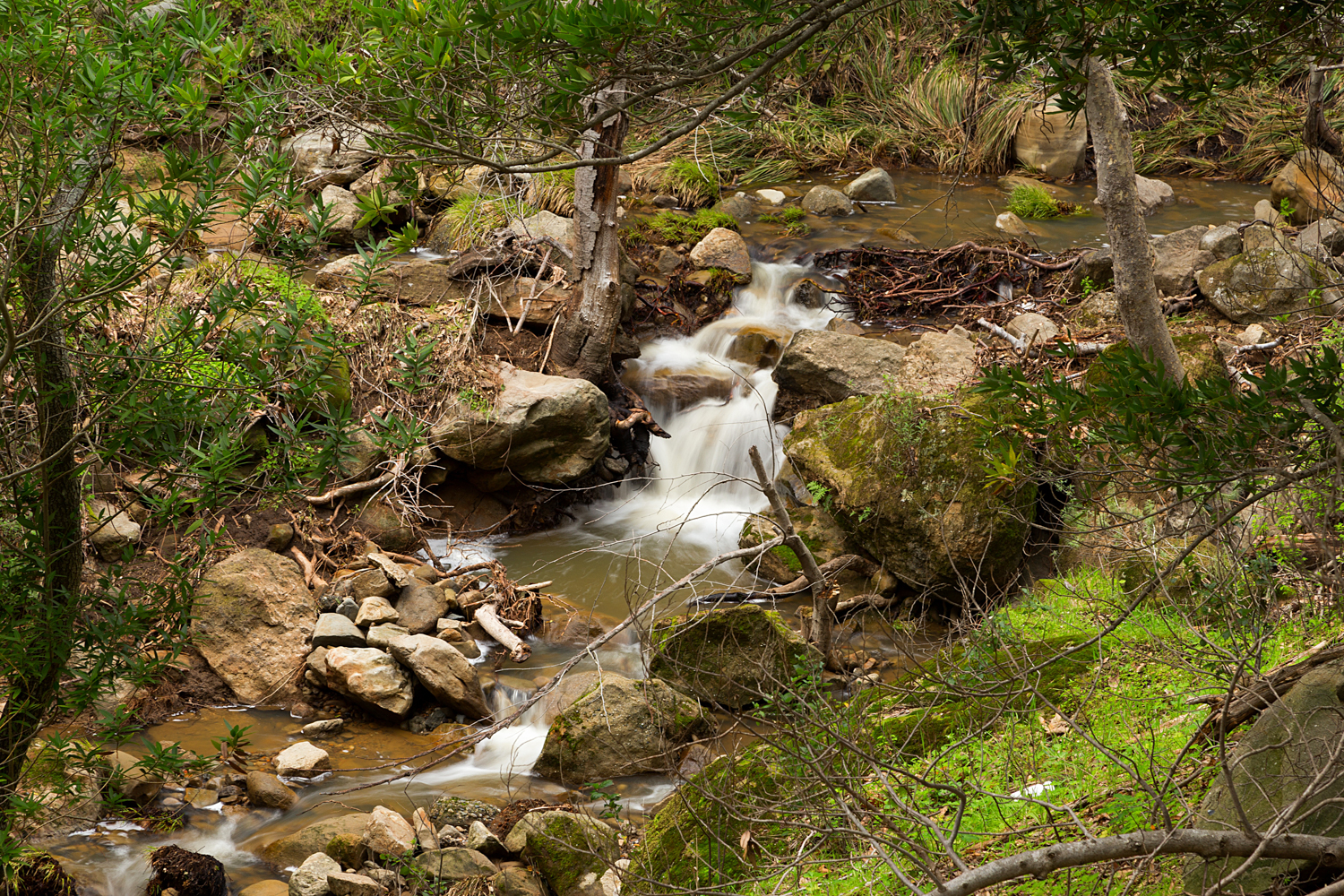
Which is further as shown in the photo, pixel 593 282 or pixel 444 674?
pixel 593 282

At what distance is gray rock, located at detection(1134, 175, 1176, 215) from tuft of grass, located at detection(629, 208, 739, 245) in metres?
5.61

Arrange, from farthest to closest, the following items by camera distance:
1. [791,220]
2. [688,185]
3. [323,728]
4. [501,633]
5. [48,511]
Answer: [688,185]
[791,220]
[501,633]
[323,728]
[48,511]

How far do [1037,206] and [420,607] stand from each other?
1011cm

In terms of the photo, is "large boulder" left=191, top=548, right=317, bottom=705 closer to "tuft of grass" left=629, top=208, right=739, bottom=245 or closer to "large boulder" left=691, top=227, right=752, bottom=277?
"large boulder" left=691, top=227, right=752, bottom=277

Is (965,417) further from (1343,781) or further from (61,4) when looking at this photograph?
(61,4)

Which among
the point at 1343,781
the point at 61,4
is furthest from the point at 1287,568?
the point at 61,4

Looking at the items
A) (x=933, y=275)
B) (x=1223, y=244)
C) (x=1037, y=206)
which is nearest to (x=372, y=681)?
(x=933, y=275)

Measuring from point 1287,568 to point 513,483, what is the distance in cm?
585

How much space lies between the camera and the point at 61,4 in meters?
3.14

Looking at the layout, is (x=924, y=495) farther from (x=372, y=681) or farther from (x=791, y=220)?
(x=791, y=220)

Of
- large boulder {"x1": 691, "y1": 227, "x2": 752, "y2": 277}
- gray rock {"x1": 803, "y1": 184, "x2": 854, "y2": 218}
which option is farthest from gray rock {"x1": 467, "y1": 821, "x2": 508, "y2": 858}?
gray rock {"x1": 803, "y1": 184, "x2": 854, "y2": 218}

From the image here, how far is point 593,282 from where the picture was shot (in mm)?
8977

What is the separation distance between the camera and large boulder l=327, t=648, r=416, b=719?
6.08m

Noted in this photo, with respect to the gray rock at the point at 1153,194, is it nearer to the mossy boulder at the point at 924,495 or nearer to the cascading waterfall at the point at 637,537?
the cascading waterfall at the point at 637,537
